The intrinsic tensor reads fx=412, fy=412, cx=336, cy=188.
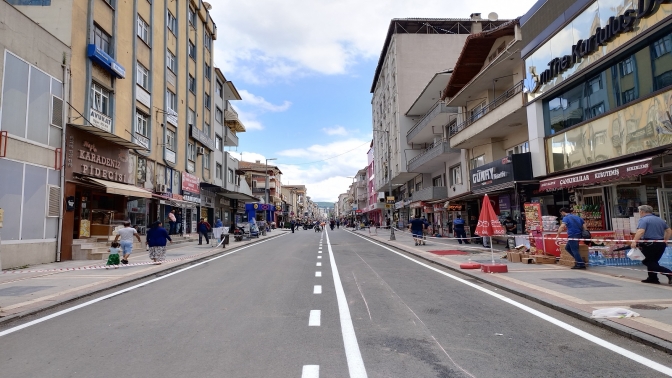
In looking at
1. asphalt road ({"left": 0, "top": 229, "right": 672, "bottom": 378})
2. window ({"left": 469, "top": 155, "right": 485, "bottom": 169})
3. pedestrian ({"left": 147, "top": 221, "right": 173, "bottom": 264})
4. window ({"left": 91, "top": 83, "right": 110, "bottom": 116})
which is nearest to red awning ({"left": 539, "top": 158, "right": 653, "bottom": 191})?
asphalt road ({"left": 0, "top": 229, "right": 672, "bottom": 378})

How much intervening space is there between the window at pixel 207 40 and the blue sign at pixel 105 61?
16.7 meters

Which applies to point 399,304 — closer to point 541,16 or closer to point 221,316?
point 221,316

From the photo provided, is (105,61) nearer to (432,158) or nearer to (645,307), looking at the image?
(645,307)

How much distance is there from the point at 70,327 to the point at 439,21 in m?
45.5

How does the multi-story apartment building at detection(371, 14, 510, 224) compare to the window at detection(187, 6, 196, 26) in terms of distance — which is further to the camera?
the multi-story apartment building at detection(371, 14, 510, 224)

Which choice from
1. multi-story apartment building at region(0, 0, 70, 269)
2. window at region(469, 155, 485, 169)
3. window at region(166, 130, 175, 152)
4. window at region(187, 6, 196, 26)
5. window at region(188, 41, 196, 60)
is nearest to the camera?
multi-story apartment building at region(0, 0, 70, 269)

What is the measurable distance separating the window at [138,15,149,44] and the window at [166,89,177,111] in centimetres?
389

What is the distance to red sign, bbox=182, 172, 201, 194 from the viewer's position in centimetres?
2912

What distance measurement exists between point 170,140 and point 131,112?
234 inches

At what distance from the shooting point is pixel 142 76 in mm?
23766

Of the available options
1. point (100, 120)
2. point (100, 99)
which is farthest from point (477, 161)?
point (100, 99)

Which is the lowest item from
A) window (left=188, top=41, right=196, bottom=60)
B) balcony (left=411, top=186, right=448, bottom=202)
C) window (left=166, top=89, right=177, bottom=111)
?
balcony (left=411, top=186, right=448, bottom=202)

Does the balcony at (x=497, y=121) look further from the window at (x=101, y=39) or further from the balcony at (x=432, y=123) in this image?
the window at (x=101, y=39)

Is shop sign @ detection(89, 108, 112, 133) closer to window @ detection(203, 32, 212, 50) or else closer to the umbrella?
the umbrella
